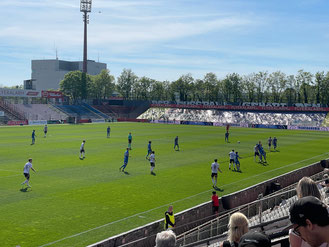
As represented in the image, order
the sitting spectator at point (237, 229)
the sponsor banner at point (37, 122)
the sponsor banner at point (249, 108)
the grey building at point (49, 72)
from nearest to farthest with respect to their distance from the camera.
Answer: the sitting spectator at point (237, 229)
the sponsor banner at point (37, 122)
the sponsor banner at point (249, 108)
the grey building at point (49, 72)

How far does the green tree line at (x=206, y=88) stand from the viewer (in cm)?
11100

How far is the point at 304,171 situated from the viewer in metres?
22.7

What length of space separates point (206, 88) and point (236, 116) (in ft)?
93.6

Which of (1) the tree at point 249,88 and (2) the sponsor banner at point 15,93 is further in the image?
(1) the tree at point 249,88

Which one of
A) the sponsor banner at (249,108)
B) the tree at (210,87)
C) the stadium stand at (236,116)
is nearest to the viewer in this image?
the stadium stand at (236,116)

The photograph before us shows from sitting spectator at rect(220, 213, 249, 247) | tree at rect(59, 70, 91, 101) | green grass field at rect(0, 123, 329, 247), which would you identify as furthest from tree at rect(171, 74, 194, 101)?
sitting spectator at rect(220, 213, 249, 247)

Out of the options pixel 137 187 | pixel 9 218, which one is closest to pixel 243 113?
pixel 137 187

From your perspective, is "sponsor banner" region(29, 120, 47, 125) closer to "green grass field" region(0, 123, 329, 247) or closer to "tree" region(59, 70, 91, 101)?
"tree" region(59, 70, 91, 101)

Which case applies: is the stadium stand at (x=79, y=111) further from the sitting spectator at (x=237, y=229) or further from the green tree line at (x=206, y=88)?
the sitting spectator at (x=237, y=229)

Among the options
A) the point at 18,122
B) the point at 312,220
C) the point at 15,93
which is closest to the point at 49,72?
the point at 15,93

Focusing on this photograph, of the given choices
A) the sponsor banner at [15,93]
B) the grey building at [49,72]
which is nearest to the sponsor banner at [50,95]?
the sponsor banner at [15,93]

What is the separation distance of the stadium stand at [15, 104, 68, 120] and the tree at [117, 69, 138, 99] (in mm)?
46450

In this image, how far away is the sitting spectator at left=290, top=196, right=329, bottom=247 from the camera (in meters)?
2.80

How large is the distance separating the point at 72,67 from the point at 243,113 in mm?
100649
